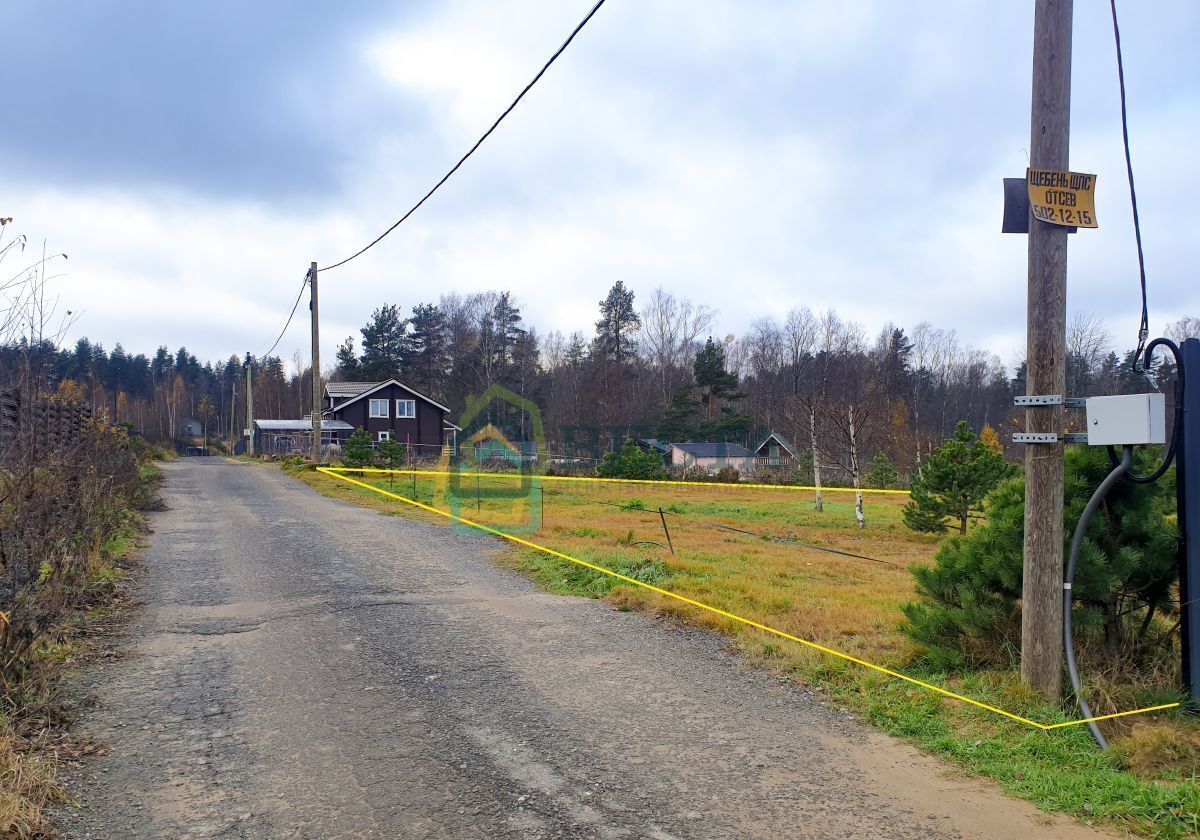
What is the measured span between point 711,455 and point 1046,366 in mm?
34251

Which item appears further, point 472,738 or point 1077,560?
point 1077,560

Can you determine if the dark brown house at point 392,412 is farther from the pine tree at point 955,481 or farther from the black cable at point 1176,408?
the black cable at point 1176,408

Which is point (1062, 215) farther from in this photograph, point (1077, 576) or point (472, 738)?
point (472, 738)

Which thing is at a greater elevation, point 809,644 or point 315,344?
point 315,344

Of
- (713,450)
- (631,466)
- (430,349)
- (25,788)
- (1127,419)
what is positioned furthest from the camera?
(430,349)

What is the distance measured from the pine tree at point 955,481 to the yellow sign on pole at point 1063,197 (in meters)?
13.6

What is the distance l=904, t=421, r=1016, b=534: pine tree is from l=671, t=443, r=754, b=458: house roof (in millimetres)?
21082

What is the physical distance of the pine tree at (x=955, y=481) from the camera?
17.0 m

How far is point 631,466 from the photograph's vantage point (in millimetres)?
30594

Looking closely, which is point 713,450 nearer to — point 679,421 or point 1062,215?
point 679,421

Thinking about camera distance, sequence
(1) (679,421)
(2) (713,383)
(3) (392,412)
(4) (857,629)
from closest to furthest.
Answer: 1. (4) (857,629)
2. (1) (679,421)
3. (3) (392,412)
4. (2) (713,383)

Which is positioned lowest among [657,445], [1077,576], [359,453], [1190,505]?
[1077,576]

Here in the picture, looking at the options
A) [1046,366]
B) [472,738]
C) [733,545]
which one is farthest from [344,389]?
[1046,366]

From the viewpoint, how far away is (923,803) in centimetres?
353
